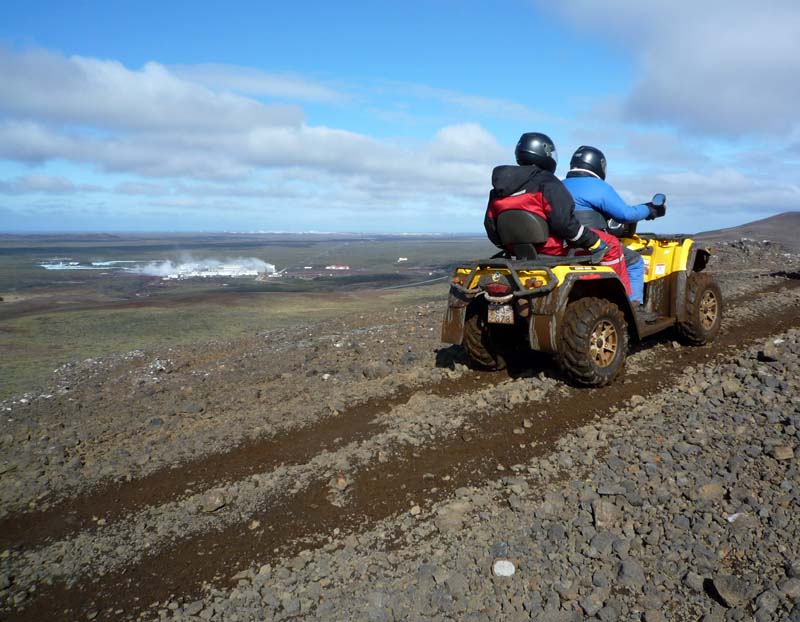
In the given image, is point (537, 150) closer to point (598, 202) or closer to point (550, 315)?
point (598, 202)

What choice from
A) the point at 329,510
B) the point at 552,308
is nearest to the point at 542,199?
the point at 552,308

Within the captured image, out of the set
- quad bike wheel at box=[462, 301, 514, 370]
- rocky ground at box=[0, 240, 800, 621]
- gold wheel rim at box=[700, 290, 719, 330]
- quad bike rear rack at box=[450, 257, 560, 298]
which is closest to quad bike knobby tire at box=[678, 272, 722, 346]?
gold wheel rim at box=[700, 290, 719, 330]

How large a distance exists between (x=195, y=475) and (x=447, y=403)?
2423 mm

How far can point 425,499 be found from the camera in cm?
411

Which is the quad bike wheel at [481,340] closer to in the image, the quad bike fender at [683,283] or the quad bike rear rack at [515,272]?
the quad bike rear rack at [515,272]

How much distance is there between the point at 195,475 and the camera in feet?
15.6

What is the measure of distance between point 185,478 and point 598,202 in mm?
5056

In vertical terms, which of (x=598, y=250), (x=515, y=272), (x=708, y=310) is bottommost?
(x=708, y=310)

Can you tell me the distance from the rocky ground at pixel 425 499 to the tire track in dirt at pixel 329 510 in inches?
0.6

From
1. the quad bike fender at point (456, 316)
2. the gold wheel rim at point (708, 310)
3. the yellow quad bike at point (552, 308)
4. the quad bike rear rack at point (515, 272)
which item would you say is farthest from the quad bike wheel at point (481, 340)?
the gold wheel rim at point (708, 310)

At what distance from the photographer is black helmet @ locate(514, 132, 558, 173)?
6.16 metres

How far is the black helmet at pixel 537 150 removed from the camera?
6.16 meters

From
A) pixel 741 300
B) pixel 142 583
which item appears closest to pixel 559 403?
pixel 142 583

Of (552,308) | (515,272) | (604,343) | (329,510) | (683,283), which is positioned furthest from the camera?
(683,283)
